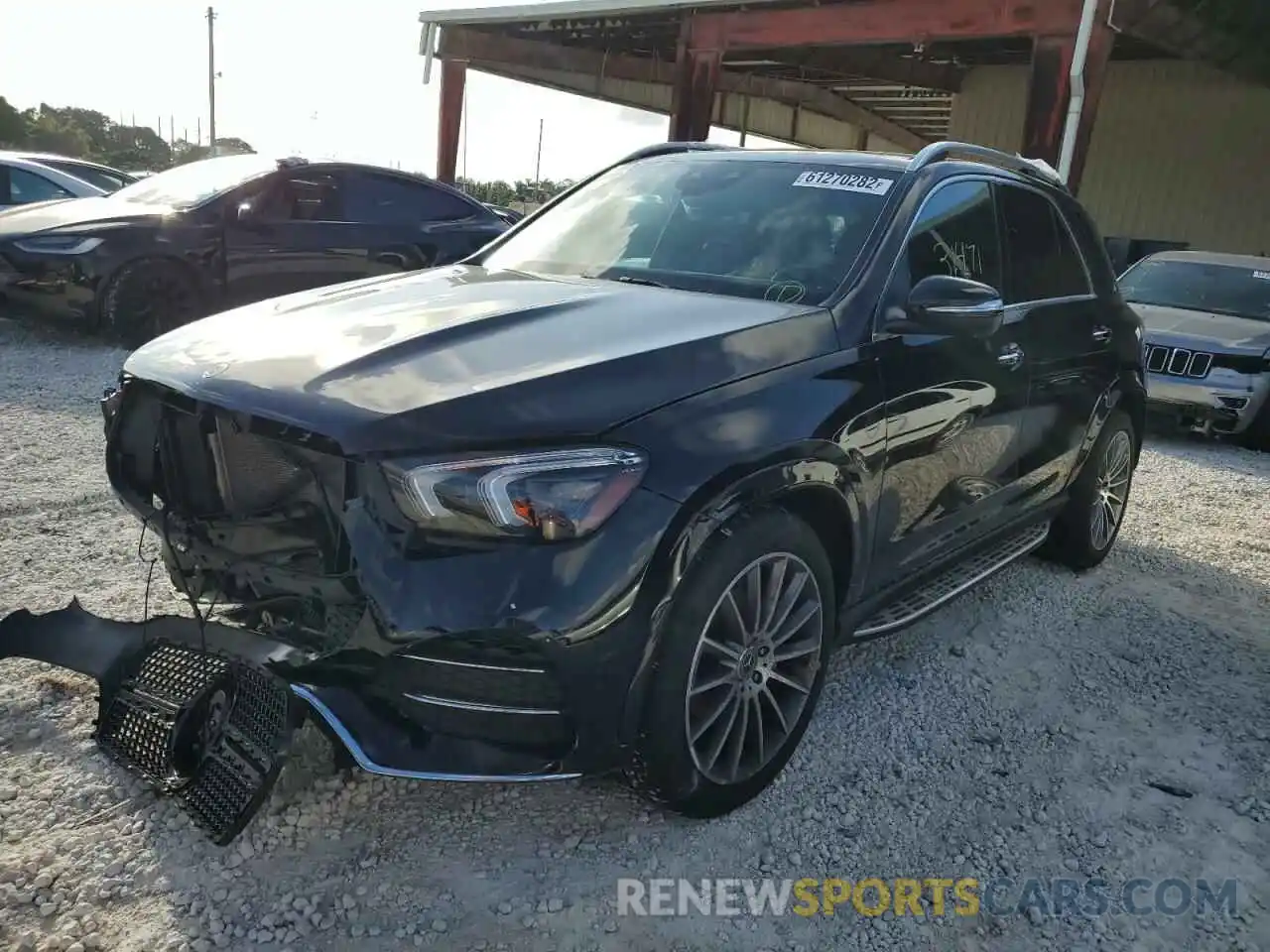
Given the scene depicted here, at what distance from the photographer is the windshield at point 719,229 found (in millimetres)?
3217

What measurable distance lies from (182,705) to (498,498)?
1001 mm

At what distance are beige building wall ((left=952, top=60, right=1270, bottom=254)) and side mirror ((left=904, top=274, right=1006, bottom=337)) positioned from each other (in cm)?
1875

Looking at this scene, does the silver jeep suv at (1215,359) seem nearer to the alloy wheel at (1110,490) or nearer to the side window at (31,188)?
the alloy wheel at (1110,490)

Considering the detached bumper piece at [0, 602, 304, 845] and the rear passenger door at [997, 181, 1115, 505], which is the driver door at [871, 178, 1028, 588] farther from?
the detached bumper piece at [0, 602, 304, 845]

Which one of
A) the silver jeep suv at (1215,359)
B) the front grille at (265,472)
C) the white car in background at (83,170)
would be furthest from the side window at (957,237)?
the white car in background at (83,170)

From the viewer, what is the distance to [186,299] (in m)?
7.89

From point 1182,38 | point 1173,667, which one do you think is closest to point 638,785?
point 1173,667

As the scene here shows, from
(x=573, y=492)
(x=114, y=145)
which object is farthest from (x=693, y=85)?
(x=114, y=145)

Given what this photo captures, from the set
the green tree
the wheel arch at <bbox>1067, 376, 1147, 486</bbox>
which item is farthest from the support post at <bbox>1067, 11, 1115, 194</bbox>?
the green tree

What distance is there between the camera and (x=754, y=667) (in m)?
2.69

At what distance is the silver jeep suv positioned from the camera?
26.9 feet

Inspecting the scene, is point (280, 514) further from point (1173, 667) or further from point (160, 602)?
point (1173, 667)

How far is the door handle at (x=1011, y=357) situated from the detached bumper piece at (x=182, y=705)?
104 inches

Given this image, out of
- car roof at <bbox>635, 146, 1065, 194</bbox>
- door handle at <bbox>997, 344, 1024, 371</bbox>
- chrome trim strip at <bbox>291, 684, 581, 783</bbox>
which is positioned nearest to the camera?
chrome trim strip at <bbox>291, 684, 581, 783</bbox>
